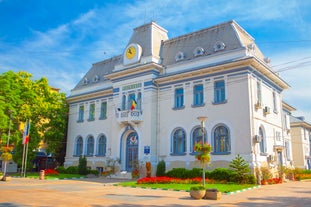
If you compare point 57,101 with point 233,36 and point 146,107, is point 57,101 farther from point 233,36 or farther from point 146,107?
point 233,36

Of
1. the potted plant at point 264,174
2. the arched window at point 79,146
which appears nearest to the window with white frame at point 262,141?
the potted plant at point 264,174

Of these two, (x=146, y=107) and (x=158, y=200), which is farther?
(x=146, y=107)

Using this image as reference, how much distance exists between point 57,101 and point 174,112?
648 inches

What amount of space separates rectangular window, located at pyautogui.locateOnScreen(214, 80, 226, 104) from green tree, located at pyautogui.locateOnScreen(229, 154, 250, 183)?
5.05 metres

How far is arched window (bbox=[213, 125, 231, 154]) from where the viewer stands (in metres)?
23.8

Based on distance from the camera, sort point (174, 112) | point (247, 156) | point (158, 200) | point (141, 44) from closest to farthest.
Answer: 1. point (158, 200)
2. point (247, 156)
3. point (174, 112)
4. point (141, 44)

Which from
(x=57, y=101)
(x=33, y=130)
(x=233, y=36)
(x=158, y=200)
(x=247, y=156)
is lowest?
(x=158, y=200)

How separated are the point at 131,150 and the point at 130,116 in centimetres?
341

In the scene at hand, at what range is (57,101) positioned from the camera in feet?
121

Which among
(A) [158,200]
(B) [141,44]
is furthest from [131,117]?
(A) [158,200]

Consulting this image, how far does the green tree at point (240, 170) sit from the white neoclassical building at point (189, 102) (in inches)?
32.0

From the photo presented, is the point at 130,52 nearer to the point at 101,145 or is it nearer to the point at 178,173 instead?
the point at 101,145

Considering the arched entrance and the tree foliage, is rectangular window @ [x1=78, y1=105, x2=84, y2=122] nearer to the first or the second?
the tree foliage

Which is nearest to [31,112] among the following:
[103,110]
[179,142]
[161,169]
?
[103,110]
